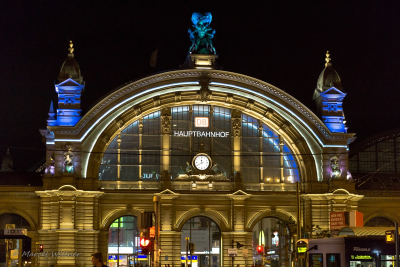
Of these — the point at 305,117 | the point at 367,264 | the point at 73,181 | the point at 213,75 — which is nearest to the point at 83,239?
the point at 73,181

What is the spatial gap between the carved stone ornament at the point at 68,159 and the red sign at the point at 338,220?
20960 millimetres

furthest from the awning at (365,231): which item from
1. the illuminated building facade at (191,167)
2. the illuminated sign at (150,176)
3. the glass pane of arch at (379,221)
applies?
the glass pane of arch at (379,221)

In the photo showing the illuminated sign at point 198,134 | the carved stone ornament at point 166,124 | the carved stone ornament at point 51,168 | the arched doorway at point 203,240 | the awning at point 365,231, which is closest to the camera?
the awning at point 365,231

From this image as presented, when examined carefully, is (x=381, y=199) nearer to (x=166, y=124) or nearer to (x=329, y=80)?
(x=329, y=80)

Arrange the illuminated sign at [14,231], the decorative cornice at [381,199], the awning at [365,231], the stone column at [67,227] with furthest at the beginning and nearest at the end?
the decorative cornice at [381,199], the stone column at [67,227], the illuminated sign at [14,231], the awning at [365,231]

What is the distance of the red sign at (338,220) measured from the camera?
48.7 m

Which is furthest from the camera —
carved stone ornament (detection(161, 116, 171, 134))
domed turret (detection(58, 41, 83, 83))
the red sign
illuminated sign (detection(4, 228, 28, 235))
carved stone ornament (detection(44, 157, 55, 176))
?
carved stone ornament (detection(161, 116, 171, 134))

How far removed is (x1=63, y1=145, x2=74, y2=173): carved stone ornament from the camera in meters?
56.7

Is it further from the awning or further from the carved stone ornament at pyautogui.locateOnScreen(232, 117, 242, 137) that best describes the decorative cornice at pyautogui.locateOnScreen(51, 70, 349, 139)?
the awning

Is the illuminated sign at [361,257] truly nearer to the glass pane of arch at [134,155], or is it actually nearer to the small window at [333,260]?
the small window at [333,260]

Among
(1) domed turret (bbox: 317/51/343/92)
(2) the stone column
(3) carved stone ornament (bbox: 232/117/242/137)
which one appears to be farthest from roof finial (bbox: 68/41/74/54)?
(1) domed turret (bbox: 317/51/343/92)

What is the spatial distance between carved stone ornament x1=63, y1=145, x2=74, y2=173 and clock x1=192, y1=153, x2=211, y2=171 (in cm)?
1001

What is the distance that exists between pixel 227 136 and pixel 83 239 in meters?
14.8

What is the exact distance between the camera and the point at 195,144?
6012cm
